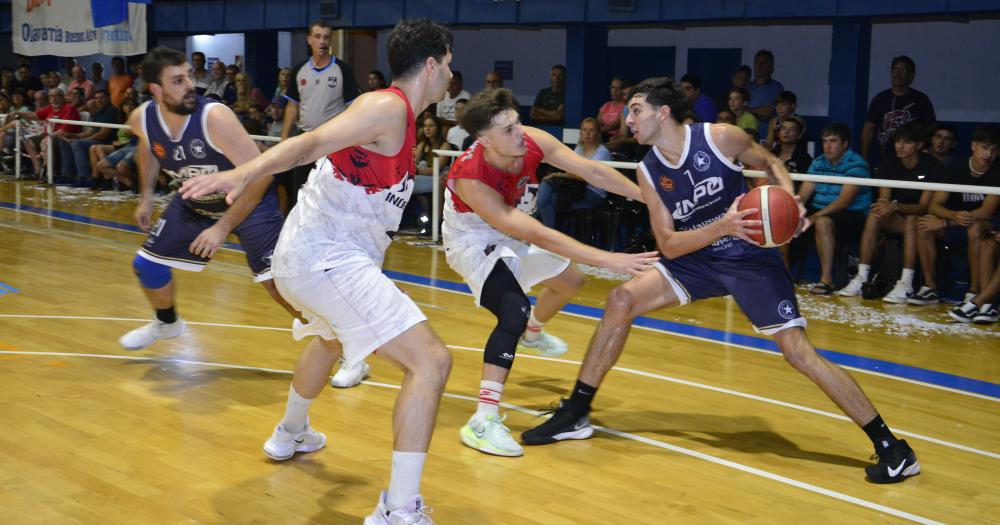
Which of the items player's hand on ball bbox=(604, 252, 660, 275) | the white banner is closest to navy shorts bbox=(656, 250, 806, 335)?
player's hand on ball bbox=(604, 252, 660, 275)

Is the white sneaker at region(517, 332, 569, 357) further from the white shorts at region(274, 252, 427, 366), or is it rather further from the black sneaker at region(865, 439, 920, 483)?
the white shorts at region(274, 252, 427, 366)

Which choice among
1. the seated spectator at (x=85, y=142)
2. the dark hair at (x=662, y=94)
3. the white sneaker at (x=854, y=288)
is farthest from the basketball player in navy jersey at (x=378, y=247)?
the seated spectator at (x=85, y=142)

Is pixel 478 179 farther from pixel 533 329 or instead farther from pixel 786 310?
pixel 786 310

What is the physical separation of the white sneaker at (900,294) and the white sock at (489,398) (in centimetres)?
452

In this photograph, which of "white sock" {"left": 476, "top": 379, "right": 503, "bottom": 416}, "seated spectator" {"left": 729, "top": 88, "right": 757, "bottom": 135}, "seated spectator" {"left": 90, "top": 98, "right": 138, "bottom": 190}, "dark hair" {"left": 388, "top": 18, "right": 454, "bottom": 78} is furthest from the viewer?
"seated spectator" {"left": 90, "top": 98, "right": 138, "bottom": 190}

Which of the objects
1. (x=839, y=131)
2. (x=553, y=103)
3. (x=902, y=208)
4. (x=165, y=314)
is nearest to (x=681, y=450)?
(x=165, y=314)

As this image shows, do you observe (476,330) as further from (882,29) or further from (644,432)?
(882,29)

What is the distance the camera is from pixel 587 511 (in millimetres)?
3967

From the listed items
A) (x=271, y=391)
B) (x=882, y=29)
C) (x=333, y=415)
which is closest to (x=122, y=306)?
(x=271, y=391)

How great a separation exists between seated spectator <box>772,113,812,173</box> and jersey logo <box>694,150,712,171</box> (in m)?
4.55

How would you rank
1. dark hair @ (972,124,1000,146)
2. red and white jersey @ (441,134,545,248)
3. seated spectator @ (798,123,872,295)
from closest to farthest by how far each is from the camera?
1. red and white jersey @ (441,134,545,248)
2. dark hair @ (972,124,1000,146)
3. seated spectator @ (798,123,872,295)

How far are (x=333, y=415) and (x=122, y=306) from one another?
2932 mm

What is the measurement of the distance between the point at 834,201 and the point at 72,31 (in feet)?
43.1

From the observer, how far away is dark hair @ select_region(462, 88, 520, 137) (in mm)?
4699
